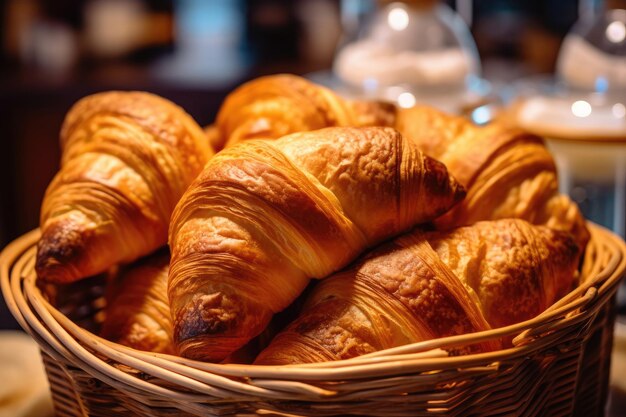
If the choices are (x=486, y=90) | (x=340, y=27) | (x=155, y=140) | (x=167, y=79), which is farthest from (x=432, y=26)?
(x=340, y=27)

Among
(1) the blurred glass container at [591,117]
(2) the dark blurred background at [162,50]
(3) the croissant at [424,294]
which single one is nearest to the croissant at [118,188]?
(3) the croissant at [424,294]

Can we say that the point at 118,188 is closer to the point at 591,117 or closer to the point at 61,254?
the point at 61,254

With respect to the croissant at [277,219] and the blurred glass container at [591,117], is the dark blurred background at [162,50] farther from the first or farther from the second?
the croissant at [277,219]

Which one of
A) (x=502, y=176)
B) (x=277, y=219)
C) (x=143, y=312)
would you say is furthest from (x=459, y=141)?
(x=143, y=312)

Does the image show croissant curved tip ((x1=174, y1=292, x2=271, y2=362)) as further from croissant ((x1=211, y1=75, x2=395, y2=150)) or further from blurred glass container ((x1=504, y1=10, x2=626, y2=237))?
blurred glass container ((x1=504, y1=10, x2=626, y2=237))

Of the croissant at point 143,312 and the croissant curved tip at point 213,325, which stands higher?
the croissant curved tip at point 213,325

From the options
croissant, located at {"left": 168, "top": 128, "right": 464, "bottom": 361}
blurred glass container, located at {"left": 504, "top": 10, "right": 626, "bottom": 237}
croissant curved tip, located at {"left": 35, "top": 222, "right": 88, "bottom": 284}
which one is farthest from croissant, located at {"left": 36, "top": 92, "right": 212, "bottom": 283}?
blurred glass container, located at {"left": 504, "top": 10, "right": 626, "bottom": 237}

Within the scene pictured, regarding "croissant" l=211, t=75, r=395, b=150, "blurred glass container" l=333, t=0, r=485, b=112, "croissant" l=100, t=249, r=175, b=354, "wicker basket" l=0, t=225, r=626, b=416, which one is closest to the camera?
"wicker basket" l=0, t=225, r=626, b=416
